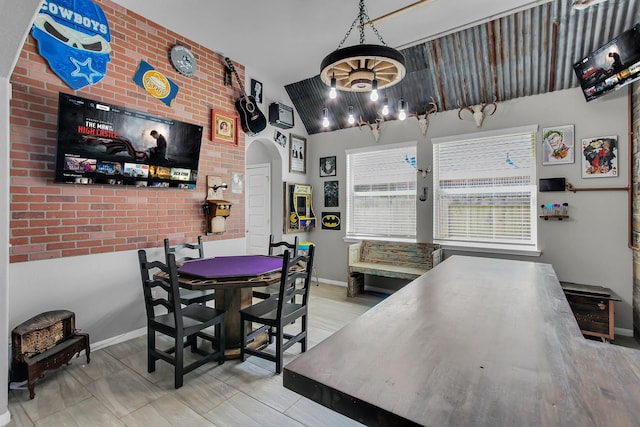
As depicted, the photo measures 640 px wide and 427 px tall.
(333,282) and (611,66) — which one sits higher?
(611,66)

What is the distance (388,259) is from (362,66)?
3.18m

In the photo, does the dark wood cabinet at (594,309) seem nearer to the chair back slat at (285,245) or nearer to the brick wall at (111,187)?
the chair back slat at (285,245)

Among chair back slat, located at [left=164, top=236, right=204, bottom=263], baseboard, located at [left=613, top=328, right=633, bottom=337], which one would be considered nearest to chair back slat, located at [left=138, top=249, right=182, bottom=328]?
chair back slat, located at [left=164, top=236, right=204, bottom=263]

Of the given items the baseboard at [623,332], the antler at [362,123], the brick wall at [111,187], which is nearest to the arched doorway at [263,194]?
the brick wall at [111,187]

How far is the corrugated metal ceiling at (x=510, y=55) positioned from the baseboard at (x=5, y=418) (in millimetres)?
4679

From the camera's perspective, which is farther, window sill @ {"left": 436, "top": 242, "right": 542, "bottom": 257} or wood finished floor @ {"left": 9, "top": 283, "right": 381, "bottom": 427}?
window sill @ {"left": 436, "top": 242, "right": 542, "bottom": 257}

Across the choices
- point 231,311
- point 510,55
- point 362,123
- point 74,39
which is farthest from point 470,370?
point 362,123

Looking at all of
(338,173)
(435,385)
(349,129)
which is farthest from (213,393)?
(349,129)

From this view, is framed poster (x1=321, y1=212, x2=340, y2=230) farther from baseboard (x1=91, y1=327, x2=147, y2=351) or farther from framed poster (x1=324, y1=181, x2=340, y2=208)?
baseboard (x1=91, y1=327, x2=147, y2=351)

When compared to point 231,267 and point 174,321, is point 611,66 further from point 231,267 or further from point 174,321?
point 174,321

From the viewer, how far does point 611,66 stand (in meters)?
2.98

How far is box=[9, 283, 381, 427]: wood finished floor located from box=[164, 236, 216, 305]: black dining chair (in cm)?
60

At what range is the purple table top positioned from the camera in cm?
242

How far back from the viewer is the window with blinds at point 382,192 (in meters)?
4.74
